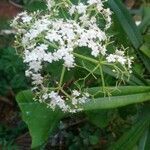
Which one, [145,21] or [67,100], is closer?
[67,100]

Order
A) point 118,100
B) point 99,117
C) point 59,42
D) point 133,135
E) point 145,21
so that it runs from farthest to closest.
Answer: point 145,21, point 99,117, point 133,135, point 118,100, point 59,42

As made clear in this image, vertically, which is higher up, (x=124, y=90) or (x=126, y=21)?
(x=126, y=21)

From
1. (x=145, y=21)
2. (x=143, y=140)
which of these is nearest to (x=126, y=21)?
(x=145, y=21)

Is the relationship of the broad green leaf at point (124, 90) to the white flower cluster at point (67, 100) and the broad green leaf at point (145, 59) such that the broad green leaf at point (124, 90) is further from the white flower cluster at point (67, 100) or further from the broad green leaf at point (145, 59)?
the broad green leaf at point (145, 59)

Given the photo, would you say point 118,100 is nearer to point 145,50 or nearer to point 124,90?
point 124,90

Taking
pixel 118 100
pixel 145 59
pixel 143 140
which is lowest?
pixel 143 140

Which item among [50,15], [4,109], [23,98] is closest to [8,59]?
[4,109]

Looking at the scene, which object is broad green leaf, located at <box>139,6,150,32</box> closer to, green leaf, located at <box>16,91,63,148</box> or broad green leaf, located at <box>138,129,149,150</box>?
broad green leaf, located at <box>138,129,149,150</box>
